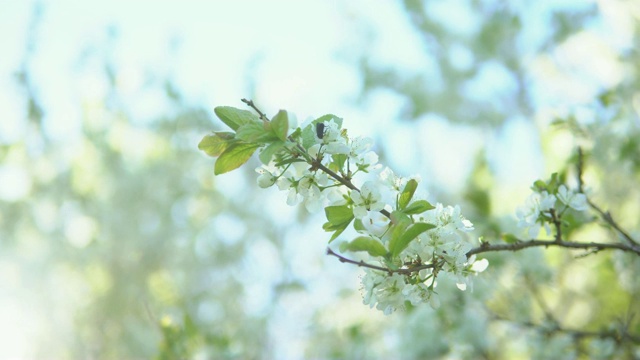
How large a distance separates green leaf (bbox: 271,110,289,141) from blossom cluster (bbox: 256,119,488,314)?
3cm

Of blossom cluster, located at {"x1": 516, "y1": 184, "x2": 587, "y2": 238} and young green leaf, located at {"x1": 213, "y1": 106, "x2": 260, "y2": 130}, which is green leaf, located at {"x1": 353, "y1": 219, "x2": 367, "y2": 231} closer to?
young green leaf, located at {"x1": 213, "y1": 106, "x2": 260, "y2": 130}

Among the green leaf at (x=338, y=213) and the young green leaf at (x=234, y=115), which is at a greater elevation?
the young green leaf at (x=234, y=115)

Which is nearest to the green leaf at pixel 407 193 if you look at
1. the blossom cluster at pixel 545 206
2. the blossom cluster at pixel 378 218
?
the blossom cluster at pixel 378 218

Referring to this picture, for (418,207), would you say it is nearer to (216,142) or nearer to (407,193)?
(407,193)

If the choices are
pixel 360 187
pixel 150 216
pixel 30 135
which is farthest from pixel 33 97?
pixel 360 187

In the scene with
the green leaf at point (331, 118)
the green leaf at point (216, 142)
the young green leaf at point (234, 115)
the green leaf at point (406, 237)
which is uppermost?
the green leaf at point (331, 118)

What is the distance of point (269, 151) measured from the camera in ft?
1.87

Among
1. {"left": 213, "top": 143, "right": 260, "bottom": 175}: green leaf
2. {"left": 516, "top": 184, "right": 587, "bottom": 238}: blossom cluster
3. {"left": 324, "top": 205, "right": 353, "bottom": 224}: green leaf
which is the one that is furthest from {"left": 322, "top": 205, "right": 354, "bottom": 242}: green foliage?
{"left": 516, "top": 184, "right": 587, "bottom": 238}: blossom cluster

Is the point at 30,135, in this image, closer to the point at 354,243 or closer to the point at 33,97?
the point at 33,97

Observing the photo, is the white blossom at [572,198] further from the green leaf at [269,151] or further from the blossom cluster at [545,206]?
the green leaf at [269,151]

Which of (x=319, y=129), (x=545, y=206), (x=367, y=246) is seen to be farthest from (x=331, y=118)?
(x=545, y=206)

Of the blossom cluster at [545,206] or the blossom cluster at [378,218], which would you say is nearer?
the blossom cluster at [378,218]

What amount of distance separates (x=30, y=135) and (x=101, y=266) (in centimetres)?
80

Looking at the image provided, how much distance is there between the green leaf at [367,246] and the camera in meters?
0.57
